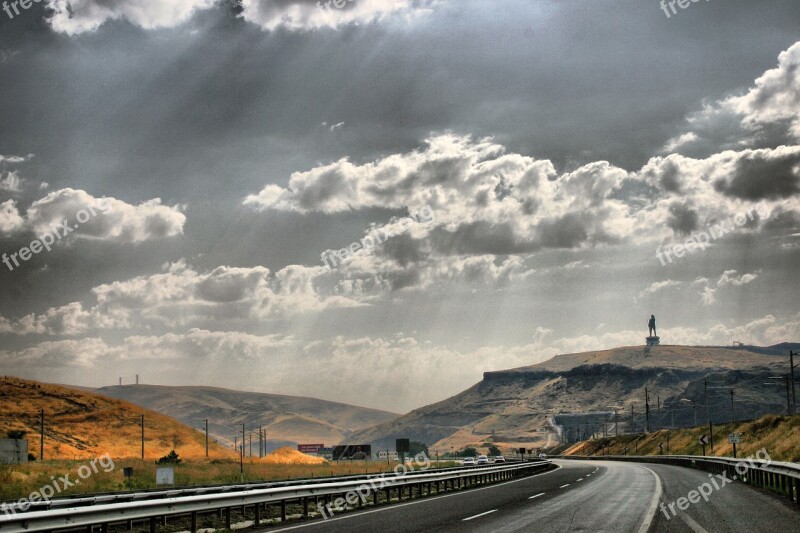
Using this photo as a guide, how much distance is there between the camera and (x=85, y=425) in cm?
13475

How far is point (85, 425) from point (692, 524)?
13593cm

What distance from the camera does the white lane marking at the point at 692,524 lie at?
14035mm

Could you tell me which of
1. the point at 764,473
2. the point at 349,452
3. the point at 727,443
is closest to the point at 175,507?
the point at 764,473

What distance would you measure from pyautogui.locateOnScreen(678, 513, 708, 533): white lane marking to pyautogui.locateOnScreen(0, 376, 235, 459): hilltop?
111 meters

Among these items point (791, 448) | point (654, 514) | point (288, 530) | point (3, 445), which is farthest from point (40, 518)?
point (3, 445)

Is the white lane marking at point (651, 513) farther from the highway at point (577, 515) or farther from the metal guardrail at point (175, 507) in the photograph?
the metal guardrail at point (175, 507)

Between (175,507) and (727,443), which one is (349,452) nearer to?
(727,443)

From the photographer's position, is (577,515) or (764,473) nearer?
(577,515)

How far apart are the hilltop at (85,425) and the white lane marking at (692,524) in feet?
366

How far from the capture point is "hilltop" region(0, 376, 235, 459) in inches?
4815

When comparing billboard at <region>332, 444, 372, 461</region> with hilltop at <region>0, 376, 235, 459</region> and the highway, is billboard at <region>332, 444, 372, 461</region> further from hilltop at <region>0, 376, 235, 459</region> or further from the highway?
the highway

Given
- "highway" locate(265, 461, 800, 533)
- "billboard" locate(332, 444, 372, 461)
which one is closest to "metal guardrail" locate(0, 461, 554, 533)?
"highway" locate(265, 461, 800, 533)

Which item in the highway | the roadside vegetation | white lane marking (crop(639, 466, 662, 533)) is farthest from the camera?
the roadside vegetation

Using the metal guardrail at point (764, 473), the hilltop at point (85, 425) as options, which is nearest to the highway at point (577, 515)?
the metal guardrail at point (764, 473)
